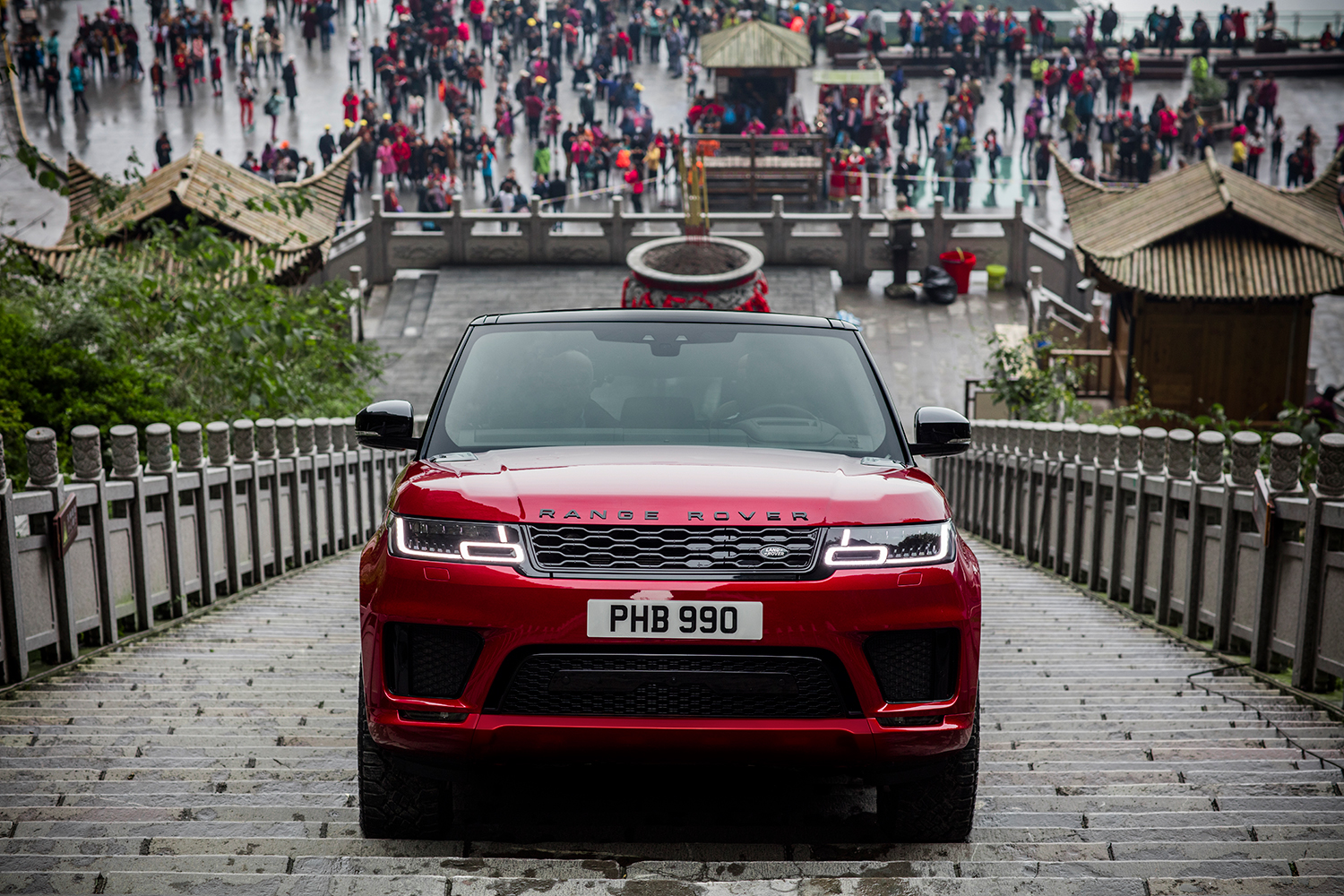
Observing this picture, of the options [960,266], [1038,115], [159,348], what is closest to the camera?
[159,348]

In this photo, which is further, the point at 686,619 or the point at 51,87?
the point at 51,87

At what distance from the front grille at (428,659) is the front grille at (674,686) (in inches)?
5.7

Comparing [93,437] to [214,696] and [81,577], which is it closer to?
[81,577]

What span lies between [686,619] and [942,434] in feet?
4.74

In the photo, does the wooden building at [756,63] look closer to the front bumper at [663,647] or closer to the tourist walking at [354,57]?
the tourist walking at [354,57]

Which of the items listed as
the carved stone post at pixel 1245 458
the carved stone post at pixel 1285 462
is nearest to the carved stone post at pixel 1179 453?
the carved stone post at pixel 1245 458

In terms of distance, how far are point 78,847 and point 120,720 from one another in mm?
1720

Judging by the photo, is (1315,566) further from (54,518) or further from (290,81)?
(290,81)

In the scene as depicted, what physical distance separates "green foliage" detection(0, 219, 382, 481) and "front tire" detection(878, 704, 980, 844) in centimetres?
839

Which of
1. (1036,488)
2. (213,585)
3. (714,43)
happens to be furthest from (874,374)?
(714,43)

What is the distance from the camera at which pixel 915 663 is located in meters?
3.95

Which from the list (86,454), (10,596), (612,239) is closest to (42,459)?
(86,454)

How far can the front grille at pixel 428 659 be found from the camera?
389 centimetres

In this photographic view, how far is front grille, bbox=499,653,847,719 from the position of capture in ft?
12.6
